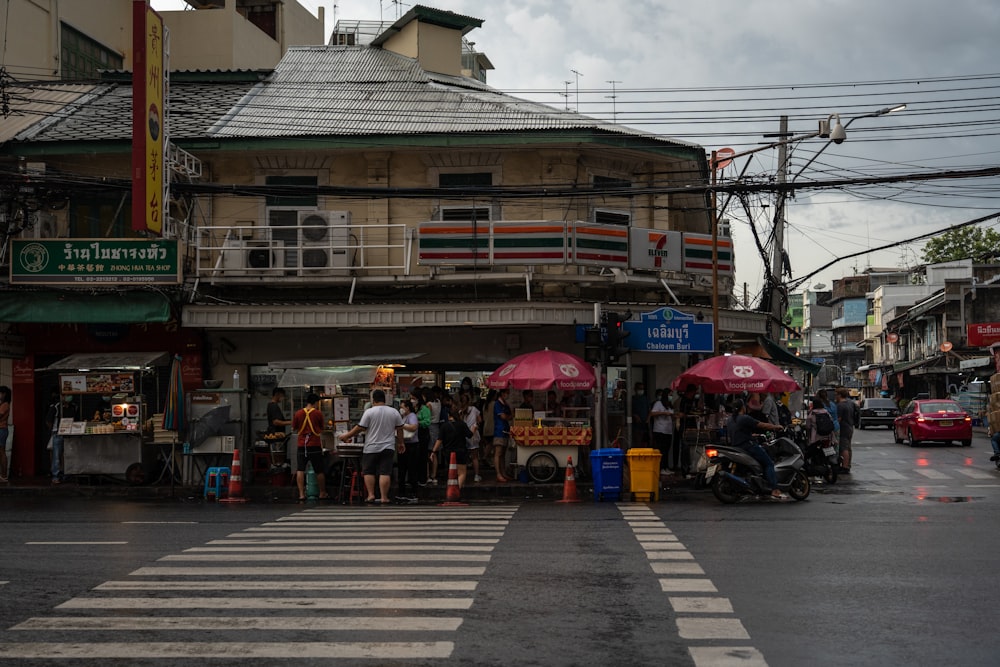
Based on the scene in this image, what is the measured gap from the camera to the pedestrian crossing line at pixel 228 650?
7.25 metres

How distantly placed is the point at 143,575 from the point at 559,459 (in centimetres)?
1224

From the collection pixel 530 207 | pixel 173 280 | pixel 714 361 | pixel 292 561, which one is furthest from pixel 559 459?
pixel 292 561

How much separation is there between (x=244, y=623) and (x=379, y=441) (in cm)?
951

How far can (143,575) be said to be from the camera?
10.5 m

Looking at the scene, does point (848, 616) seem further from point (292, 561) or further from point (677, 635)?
point (292, 561)

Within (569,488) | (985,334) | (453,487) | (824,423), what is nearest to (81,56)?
(453,487)

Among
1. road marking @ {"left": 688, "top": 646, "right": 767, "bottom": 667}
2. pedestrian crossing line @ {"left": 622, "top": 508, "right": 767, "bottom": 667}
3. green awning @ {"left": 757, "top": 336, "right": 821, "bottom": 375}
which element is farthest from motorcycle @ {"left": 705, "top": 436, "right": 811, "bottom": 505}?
road marking @ {"left": 688, "top": 646, "right": 767, "bottom": 667}

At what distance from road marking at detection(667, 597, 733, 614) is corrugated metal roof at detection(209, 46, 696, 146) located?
1589 centimetres

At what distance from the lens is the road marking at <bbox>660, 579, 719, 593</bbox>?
31.0ft

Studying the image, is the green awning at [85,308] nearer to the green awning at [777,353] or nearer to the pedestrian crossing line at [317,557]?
the pedestrian crossing line at [317,557]

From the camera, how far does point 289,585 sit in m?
9.88

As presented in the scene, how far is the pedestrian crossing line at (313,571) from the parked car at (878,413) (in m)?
46.8

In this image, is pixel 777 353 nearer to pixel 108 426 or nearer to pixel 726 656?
pixel 108 426

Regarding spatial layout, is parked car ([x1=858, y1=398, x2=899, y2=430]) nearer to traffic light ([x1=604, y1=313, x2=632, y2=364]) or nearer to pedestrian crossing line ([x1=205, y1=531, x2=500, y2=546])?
traffic light ([x1=604, y1=313, x2=632, y2=364])
